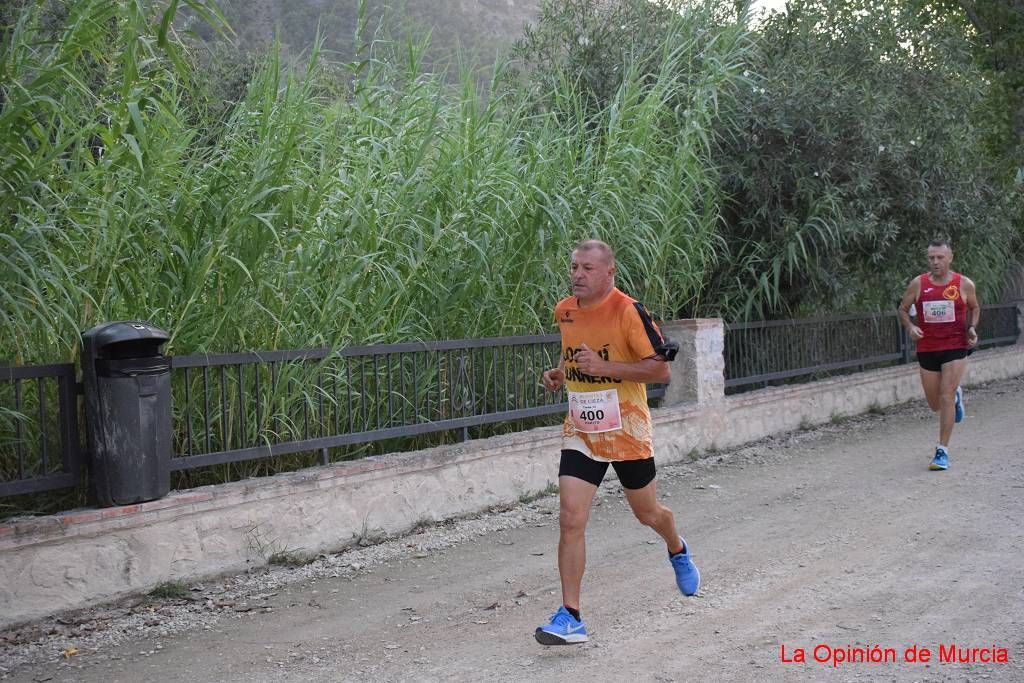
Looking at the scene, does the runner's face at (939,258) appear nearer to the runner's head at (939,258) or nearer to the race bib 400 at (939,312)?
the runner's head at (939,258)

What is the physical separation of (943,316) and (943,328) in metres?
0.11

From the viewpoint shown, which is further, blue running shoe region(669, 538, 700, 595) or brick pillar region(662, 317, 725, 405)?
brick pillar region(662, 317, 725, 405)

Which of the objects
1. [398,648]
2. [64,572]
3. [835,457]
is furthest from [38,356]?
[835,457]

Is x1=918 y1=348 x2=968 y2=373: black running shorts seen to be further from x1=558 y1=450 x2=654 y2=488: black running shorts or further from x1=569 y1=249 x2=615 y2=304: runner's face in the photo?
x1=569 y1=249 x2=615 y2=304: runner's face

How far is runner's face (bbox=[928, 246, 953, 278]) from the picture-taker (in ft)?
34.2

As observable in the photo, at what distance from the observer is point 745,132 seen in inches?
502

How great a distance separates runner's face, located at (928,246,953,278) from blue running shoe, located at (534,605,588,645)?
6.77 metres

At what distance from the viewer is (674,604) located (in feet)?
19.2

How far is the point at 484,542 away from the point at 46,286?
3482mm

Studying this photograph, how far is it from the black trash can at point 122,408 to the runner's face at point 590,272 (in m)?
2.38

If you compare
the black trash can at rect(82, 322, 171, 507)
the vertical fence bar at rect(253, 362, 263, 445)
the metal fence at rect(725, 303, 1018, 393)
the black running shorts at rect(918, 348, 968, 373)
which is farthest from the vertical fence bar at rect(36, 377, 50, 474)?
the black running shorts at rect(918, 348, 968, 373)

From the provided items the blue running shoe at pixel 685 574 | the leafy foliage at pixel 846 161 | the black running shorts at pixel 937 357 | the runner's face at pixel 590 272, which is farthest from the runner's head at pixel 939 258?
the runner's face at pixel 590 272

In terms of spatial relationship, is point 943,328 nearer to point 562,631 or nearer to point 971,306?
point 971,306

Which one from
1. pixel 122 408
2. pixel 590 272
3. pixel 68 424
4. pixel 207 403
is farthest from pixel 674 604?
pixel 68 424
